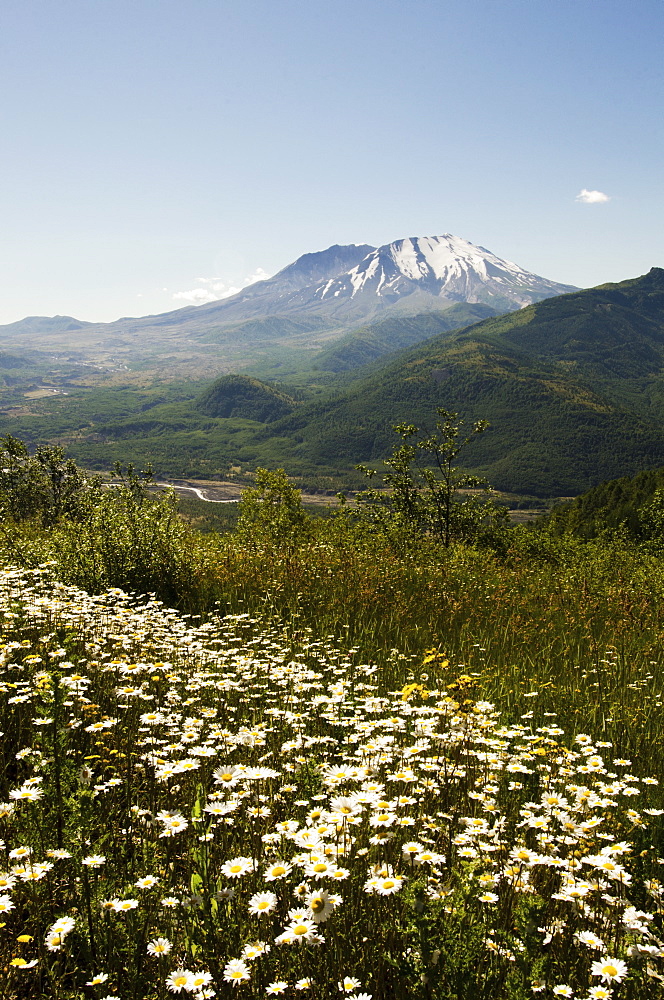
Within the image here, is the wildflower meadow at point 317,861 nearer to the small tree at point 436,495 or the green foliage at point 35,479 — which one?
the small tree at point 436,495

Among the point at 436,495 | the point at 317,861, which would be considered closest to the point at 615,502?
the point at 436,495

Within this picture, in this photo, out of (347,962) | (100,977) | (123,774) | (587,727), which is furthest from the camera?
(587,727)

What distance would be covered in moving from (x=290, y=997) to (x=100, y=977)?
0.76 meters

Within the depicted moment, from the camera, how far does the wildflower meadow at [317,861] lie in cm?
231

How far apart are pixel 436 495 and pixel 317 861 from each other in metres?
24.8

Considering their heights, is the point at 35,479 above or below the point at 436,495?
below

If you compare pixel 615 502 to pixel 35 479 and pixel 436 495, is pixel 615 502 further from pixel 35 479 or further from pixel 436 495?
pixel 35 479

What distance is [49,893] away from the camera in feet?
9.26

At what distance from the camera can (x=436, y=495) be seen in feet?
87.9

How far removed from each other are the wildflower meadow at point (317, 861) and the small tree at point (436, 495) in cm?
2041


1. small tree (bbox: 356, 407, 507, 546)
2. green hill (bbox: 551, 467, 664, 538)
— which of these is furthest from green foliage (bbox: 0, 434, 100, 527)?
green hill (bbox: 551, 467, 664, 538)

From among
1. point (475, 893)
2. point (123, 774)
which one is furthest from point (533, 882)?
point (123, 774)

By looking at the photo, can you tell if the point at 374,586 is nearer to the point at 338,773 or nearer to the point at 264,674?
the point at 264,674

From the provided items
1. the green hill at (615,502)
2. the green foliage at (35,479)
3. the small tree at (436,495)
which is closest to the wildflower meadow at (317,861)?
the small tree at (436,495)
